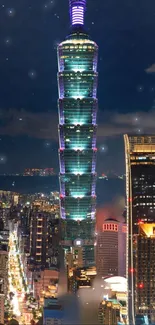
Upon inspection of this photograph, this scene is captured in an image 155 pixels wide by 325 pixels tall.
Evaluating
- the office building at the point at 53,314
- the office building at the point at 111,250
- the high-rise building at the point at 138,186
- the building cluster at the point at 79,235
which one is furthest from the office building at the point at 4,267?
the high-rise building at the point at 138,186

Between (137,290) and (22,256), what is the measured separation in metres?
3.46

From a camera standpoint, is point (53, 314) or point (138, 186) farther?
point (138, 186)

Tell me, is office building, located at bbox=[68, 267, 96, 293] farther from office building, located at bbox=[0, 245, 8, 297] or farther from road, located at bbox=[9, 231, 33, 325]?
office building, located at bbox=[0, 245, 8, 297]

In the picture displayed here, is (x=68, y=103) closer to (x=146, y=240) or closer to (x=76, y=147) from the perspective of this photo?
(x=76, y=147)

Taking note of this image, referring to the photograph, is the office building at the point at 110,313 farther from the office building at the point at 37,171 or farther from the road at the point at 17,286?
the office building at the point at 37,171

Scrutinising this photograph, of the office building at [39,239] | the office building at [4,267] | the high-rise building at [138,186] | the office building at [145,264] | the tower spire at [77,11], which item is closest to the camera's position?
the office building at [145,264]

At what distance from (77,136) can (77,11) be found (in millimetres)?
2489

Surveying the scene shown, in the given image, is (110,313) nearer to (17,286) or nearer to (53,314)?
(53,314)

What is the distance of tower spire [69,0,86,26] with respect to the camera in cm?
916

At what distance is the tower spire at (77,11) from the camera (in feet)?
30.0

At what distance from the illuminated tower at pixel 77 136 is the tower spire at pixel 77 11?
31 cm

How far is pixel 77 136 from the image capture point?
35.6ft

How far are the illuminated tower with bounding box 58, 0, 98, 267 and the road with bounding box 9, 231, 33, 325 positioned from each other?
127cm

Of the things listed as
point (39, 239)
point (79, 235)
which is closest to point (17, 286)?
point (39, 239)
